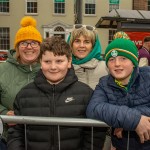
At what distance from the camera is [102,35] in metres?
34.0

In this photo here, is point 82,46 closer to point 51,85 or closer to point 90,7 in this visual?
point 51,85

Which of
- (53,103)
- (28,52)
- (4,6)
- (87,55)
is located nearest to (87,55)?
(87,55)

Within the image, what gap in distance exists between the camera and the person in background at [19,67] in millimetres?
3271

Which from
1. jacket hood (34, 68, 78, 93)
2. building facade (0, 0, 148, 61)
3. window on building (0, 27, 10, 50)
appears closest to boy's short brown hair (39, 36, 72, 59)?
jacket hood (34, 68, 78, 93)

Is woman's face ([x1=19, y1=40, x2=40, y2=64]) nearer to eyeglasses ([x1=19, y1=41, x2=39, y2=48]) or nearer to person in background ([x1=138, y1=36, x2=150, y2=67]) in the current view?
eyeglasses ([x1=19, y1=41, x2=39, y2=48])

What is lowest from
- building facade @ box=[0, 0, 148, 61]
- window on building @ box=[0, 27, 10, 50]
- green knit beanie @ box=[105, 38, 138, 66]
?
green knit beanie @ box=[105, 38, 138, 66]

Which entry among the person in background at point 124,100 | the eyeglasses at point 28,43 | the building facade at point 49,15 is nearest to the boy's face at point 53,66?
the person in background at point 124,100

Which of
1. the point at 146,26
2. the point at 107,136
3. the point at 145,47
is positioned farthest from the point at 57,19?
the point at 107,136

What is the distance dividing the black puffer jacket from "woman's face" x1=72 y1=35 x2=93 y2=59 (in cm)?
78

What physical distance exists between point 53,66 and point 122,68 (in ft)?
1.80

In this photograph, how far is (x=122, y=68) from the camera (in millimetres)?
2625

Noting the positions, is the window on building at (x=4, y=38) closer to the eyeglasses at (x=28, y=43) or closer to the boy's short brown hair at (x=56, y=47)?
the eyeglasses at (x=28, y=43)

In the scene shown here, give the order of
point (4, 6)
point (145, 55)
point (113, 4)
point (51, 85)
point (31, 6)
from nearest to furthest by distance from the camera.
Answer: point (51, 85) → point (145, 55) → point (4, 6) → point (31, 6) → point (113, 4)

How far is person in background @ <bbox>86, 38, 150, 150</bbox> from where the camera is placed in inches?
93.9
